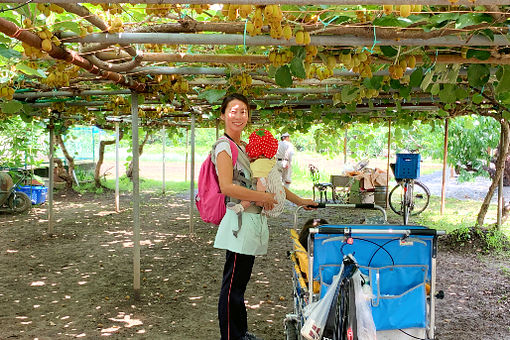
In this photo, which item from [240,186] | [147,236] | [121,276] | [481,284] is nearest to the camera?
[240,186]

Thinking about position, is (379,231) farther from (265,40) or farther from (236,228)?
(265,40)

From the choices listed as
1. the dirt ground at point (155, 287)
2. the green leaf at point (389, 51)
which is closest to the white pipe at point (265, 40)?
the green leaf at point (389, 51)

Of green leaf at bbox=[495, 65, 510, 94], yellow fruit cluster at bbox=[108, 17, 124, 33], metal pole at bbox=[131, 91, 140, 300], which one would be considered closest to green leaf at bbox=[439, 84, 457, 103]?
green leaf at bbox=[495, 65, 510, 94]

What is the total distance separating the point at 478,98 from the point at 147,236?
5.67m

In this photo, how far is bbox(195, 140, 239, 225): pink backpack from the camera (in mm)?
2793

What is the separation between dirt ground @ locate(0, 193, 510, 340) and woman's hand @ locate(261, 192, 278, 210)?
157cm

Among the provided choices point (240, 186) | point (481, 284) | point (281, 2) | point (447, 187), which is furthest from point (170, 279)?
point (447, 187)

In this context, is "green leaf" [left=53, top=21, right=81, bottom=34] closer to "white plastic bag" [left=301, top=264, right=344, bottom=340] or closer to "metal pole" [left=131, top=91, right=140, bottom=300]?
"white plastic bag" [left=301, top=264, right=344, bottom=340]

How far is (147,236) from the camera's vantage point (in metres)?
7.95

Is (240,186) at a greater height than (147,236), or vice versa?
(240,186)

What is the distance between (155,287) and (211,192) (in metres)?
2.76

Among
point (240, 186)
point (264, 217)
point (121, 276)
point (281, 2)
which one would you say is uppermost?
point (281, 2)

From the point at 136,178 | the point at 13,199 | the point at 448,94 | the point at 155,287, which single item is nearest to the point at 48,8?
the point at 136,178

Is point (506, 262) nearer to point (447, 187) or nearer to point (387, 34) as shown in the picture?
point (387, 34)
